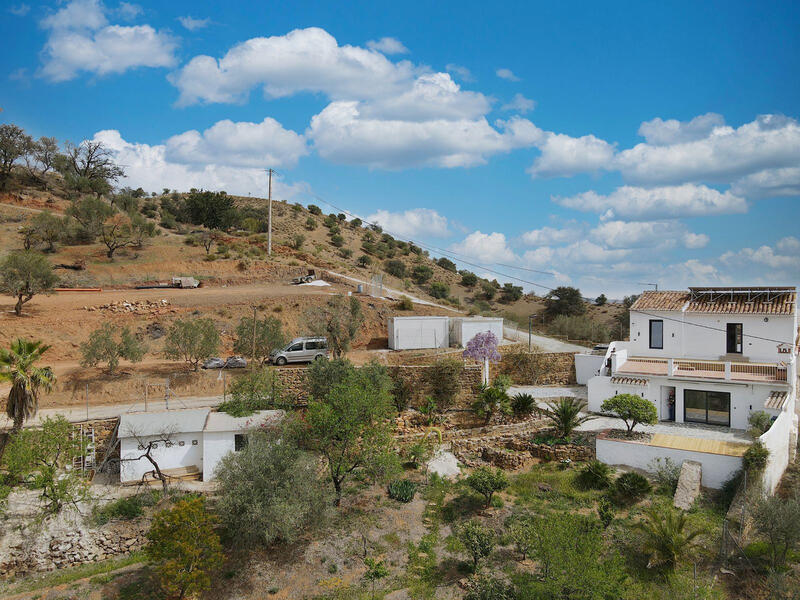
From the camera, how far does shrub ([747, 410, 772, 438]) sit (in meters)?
18.1

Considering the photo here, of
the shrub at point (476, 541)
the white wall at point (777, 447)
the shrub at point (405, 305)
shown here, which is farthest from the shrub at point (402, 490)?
the shrub at point (405, 305)

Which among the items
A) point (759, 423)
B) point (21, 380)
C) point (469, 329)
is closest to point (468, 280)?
point (469, 329)

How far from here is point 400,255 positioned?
7112 centimetres

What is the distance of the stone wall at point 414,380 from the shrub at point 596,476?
808 cm

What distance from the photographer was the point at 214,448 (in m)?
18.5

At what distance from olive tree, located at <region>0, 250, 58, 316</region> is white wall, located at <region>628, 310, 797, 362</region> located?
30714mm

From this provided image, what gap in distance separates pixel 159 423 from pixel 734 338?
2436 centimetres

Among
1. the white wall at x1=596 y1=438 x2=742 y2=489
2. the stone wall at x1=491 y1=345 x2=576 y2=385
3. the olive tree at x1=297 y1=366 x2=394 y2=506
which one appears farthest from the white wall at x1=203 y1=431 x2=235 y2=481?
the stone wall at x1=491 y1=345 x2=576 y2=385

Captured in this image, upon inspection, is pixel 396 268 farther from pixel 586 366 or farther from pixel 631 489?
pixel 631 489

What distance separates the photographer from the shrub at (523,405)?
76.6ft

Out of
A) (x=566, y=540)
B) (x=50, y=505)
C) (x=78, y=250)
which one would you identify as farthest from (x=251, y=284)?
(x=566, y=540)

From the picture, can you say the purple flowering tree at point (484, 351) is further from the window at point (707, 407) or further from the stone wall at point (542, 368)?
the window at point (707, 407)

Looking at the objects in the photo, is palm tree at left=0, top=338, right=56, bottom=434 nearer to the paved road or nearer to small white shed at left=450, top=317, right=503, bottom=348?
small white shed at left=450, top=317, right=503, bottom=348

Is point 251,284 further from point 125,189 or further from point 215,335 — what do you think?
point 125,189
